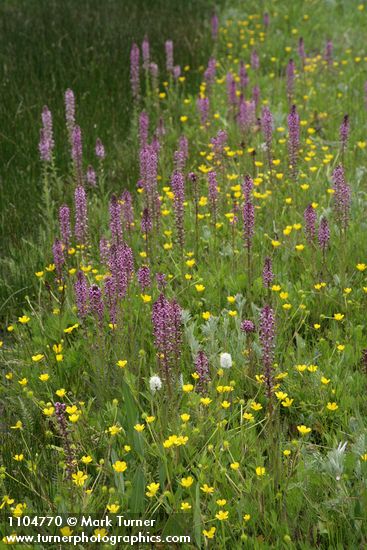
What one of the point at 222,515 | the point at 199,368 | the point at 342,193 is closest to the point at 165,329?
the point at 199,368

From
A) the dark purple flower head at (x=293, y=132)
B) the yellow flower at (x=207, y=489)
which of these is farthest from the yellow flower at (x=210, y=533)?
the dark purple flower head at (x=293, y=132)

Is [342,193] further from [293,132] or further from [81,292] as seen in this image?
[81,292]

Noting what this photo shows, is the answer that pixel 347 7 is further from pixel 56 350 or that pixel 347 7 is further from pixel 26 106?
pixel 56 350

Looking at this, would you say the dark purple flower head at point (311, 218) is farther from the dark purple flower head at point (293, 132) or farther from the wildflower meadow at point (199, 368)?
the dark purple flower head at point (293, 132)

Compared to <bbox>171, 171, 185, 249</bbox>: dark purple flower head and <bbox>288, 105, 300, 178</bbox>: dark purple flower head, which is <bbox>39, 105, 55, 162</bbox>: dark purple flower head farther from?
<bbox>288, 105, 300, 178</bbox>: dark purple flower head

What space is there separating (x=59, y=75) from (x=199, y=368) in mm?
5592

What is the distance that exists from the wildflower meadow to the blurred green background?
18cm

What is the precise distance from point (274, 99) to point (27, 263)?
4.08 metres

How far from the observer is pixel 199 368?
295 cm

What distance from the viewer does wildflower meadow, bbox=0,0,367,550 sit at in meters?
2.62

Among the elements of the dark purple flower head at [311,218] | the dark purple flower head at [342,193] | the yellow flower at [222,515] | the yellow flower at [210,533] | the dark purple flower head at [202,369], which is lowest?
the yellow flower at [210,533]

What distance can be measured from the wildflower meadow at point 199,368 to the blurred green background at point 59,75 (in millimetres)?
177

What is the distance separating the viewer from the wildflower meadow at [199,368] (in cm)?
262

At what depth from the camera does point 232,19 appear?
10.8m
